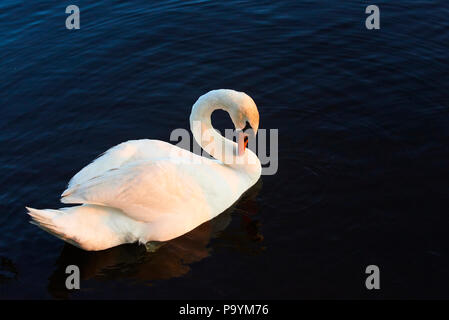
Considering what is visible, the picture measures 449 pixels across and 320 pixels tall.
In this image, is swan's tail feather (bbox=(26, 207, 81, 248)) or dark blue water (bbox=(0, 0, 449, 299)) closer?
swan's tail feather (bbox=(26, 207, 81, 248))

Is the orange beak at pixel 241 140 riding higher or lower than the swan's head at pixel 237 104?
lower

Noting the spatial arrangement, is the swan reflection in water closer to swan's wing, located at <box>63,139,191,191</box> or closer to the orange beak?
the orange beak

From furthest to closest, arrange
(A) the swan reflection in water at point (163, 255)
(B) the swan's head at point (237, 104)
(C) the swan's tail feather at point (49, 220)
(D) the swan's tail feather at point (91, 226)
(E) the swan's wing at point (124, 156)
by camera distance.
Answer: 1. (B) the swan's head at point (237, 104)
2. (E) the swan's wing at point (124, 156)
3. (A) the swan reflection in water at point (163, 255)
4. (D) the swan's tail feather at point (91, 226)
5. (C) the swan's tail feather at point (49, 220)

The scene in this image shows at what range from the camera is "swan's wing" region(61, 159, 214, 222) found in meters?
9.35

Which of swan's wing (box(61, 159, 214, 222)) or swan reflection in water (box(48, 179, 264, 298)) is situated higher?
swan's wing (box(61, 159, 214, 222))

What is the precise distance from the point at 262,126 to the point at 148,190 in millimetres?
4117

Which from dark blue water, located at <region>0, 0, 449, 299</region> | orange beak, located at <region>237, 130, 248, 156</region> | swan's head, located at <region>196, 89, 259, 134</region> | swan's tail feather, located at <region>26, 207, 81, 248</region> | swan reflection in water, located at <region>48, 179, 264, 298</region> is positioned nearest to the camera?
swan's tail feather, located at <region>26, 207, 81, 248</region>

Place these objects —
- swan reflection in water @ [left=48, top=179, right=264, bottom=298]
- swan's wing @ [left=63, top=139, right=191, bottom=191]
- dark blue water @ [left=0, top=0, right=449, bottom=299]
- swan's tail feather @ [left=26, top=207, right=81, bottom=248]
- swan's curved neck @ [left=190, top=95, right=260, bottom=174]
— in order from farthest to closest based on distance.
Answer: swan's curved neck @ [left=190, top=95, right=260, bottom=174]
swan's wing @ [left=63, top=139, right=191, bottom=191]
swan reflection in water @ [left=48, top=179, right=264, bottom=298]
dark blue water @ [left=0, top=0, right=449, bottom=299]
swan's tail feather @ [left=26, top=207, right=81, bottom=248]

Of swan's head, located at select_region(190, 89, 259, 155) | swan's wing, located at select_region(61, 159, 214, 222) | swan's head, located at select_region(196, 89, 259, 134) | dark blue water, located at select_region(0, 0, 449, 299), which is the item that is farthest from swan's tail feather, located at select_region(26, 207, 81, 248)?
Answer: swan's head, located at select_region(196, 89, 259, 134)

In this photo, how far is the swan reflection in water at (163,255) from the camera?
9.47m

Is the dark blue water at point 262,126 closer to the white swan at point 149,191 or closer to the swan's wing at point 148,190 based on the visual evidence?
the white swan at point 149,191

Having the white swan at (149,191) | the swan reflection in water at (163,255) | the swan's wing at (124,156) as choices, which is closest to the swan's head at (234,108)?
the white swan at (149,191)

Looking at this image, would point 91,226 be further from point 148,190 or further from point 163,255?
point 163,255

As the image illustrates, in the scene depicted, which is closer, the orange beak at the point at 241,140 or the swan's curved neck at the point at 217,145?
the orange beak at the point at 241,140
